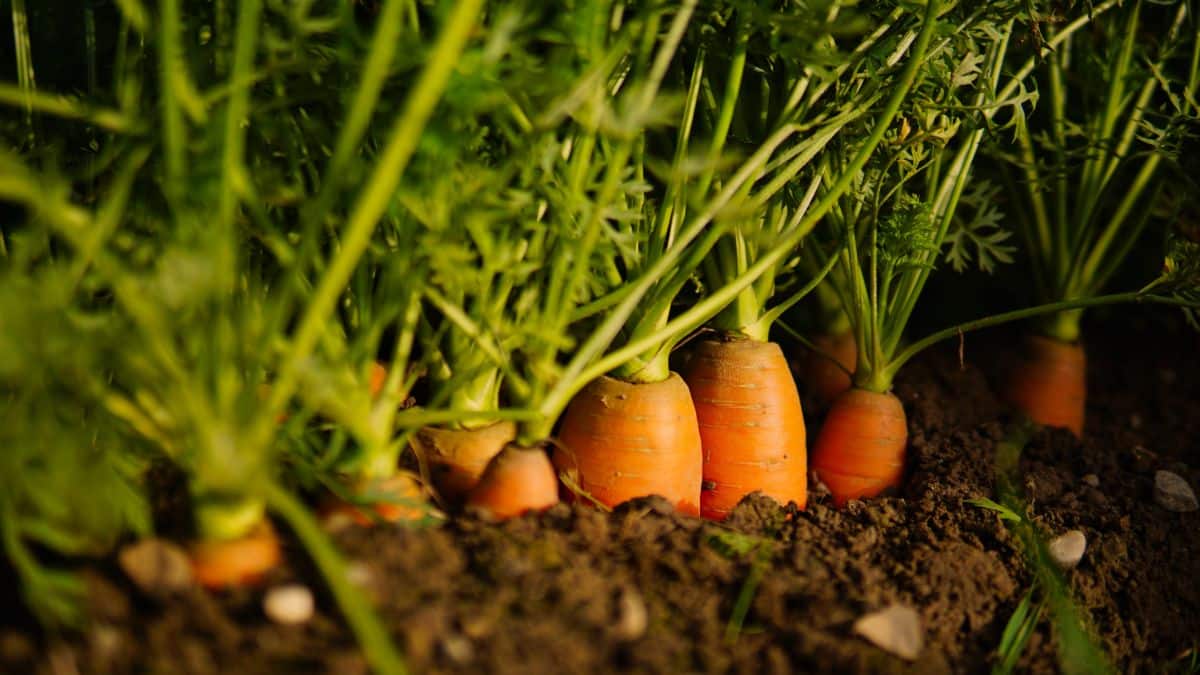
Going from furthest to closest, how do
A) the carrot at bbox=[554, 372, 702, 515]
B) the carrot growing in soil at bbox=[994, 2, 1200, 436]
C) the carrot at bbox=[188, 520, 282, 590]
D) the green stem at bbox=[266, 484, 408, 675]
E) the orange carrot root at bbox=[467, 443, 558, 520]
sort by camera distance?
the carrot growing in soil at bbox=[994, 2, 1200, 436] < the carrot at bbox=[554, 372, 702, 515] < the orange carrot root at bbox=[467, 443, 558, 520] < the carrot at bbox=[188, 520, 282, 590] < the green stem at bbox=[266, 484, 408, 675]

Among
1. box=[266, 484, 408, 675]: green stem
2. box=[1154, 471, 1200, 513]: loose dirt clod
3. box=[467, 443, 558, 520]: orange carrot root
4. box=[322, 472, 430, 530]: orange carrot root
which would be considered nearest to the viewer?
box=[266, 484, 408, 675]: green stem

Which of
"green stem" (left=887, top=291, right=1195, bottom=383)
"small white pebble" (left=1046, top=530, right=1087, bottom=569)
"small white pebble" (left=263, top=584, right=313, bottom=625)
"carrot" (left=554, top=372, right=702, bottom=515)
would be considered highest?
"green stem" (left=887, top=291, right=1195, bottom=383)

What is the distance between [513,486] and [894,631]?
45 cm

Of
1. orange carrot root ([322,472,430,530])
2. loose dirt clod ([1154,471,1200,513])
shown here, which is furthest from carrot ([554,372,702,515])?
loose dirt clod ([1154,471,1200,513])

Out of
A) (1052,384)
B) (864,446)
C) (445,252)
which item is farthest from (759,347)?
(1052,384)

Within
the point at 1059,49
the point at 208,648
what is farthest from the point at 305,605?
the point at 1059,49

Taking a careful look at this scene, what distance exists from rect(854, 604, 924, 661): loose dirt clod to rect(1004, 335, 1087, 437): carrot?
3.07 feet

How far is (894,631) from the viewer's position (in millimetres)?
971

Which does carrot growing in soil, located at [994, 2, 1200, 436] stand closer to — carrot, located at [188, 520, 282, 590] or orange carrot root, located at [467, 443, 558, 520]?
orange carrot root, located at [467, 443, 558, 520]

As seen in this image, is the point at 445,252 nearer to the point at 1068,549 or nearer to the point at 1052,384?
the point at 1068,549

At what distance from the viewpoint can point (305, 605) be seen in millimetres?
813

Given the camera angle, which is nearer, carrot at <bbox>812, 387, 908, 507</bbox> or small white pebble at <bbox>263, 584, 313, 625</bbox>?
small white pebble at <bbox>263, 584, 313, 625</bbox>

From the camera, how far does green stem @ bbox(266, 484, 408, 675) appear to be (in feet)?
2.33

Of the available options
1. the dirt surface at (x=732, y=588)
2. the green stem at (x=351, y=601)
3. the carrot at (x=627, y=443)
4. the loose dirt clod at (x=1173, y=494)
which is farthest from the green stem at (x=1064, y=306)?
the green stem at (x=351, y=601)
